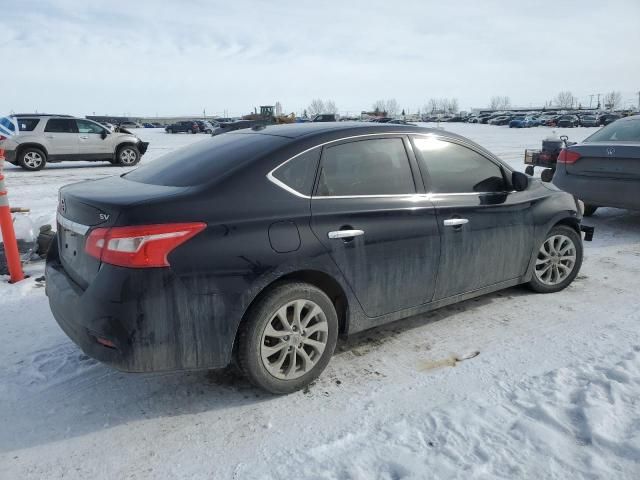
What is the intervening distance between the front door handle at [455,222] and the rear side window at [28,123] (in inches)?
587

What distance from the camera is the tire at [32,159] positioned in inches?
577

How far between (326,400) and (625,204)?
5.50m

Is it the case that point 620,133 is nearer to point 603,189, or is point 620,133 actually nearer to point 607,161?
point 607,161

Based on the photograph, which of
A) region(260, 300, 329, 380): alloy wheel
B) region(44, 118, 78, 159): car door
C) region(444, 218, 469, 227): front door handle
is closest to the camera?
region(260, 300, 329, 380): alloy wheel

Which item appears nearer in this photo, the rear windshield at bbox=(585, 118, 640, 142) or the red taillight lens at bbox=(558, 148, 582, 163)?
the rear windshield at bbox=(585, 118, 640, 142)

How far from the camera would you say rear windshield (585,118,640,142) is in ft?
22.7

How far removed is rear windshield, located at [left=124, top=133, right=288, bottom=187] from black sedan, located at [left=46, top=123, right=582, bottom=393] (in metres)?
0.02

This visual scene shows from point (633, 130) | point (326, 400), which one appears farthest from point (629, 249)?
point (326, 400)

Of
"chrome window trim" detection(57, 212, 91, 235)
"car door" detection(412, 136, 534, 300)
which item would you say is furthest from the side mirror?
"chrome window trim" detection(57, 212, 91, 235)

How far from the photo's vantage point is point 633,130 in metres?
7.00

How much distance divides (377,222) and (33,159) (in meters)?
14.6

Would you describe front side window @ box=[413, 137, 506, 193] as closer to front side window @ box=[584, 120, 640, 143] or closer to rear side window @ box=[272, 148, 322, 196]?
rear side window @ box=[272, 148, 322, 196]

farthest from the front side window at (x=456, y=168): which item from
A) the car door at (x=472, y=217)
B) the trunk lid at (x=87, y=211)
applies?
the trunk lid at (x=87, y=211)

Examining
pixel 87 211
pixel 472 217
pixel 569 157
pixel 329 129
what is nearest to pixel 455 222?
pixel 472 217
